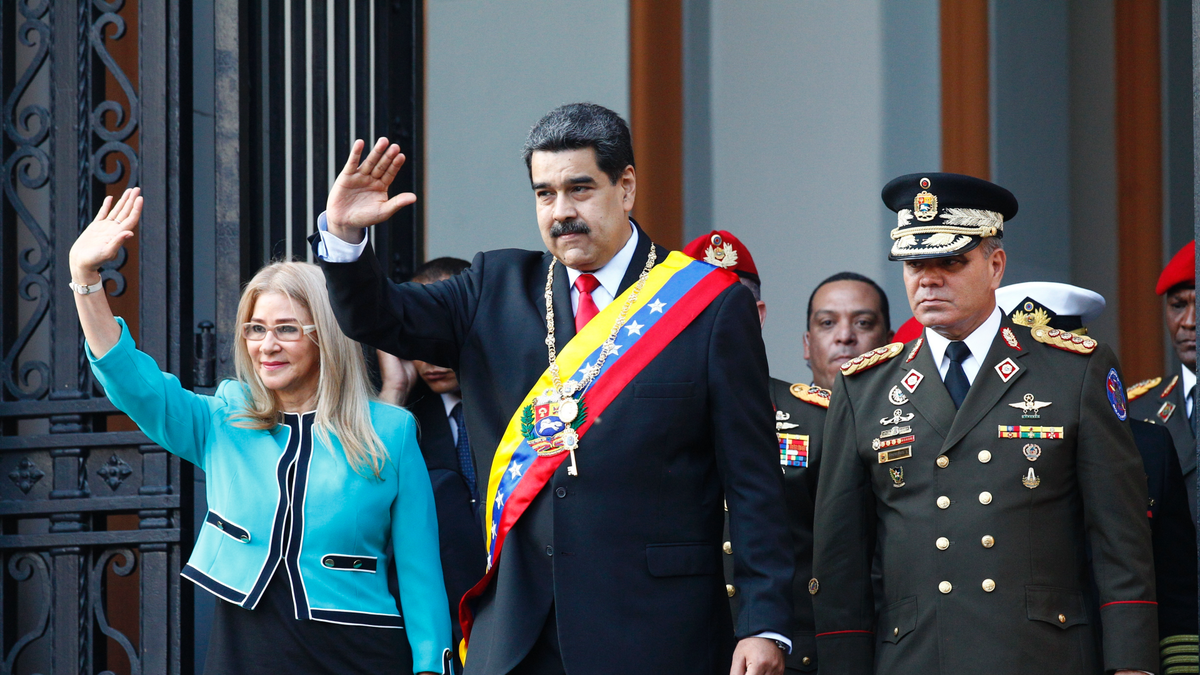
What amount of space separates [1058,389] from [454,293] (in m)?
1.38

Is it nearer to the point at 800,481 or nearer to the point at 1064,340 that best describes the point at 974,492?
the point at 1064,340

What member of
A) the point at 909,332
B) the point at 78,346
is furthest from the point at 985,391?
the point at 78,346

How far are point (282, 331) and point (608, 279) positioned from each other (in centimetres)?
96

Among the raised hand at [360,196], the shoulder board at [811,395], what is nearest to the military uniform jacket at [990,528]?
the shoulder board at [811,395]

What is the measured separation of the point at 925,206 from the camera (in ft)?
11.7

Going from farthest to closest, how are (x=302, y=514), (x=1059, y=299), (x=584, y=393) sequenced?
(x=1059, y=299)
(x=302, y=514)
(x=584, y=393)

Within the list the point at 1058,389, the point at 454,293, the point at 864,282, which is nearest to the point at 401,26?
the point at 864,282

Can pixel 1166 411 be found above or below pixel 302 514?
above

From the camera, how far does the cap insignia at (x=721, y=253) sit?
4582 mm

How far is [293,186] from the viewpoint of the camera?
4.73 meters

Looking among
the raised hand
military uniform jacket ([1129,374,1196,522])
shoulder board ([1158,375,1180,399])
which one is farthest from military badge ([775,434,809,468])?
the raised hand

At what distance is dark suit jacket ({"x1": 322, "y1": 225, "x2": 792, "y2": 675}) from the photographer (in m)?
2.94

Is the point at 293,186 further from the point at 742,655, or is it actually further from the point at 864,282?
the point at 742,655

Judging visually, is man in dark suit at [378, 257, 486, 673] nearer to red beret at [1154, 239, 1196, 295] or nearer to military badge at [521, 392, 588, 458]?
military badge at [521, 392, 588, 458]
